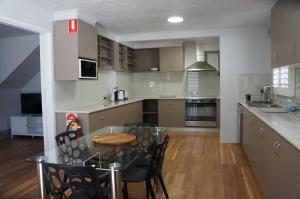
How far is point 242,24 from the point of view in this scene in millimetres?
4617

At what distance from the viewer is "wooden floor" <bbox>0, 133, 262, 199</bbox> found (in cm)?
287

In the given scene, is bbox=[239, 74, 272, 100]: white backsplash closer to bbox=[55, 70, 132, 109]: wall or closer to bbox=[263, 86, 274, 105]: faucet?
bbox=[263, 86, 274, 105]: faucet

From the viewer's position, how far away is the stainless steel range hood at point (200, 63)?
6270mm

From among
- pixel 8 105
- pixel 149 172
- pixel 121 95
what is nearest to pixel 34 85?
pixel 8 105

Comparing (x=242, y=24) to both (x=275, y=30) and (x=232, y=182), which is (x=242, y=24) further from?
(x=232, y=182)

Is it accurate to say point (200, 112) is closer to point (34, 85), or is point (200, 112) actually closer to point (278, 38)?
point (278, 38)

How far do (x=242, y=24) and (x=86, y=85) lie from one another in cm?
304

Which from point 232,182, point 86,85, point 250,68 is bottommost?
point 232,182

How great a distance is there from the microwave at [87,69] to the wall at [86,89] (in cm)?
41

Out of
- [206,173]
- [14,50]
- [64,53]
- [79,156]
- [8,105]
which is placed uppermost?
[14,50]

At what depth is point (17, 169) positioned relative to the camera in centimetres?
371

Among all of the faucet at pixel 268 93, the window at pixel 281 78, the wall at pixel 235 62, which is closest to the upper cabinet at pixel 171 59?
the wall at pixel 235 62

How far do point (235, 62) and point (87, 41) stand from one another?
290cm

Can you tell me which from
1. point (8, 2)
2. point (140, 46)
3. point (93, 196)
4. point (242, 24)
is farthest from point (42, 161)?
point (140, 46)
